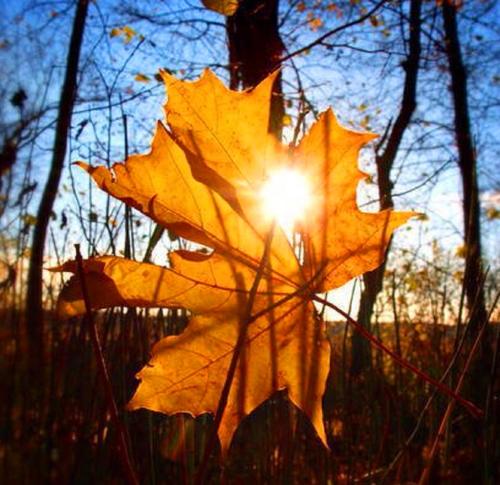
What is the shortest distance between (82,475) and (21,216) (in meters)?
0.69

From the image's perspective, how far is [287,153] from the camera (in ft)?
1.66

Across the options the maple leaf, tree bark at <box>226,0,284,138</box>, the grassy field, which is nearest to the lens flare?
the maple leaf

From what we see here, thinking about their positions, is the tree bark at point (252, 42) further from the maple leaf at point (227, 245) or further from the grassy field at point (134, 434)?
the maple leaf at point (227, 245)

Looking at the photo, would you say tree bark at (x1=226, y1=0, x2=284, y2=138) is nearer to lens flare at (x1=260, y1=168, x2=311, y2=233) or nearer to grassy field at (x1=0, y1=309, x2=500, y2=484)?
grassy field at (x1=0, y1=309, x2=500, y2=484)

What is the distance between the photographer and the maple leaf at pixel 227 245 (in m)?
0.48

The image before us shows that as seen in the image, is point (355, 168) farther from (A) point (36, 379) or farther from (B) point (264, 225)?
(A) point (36, 379)

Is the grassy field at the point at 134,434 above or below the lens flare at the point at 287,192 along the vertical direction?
below

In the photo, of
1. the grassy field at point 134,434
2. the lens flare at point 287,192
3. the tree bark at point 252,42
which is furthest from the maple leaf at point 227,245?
the tree bark at point 252,42

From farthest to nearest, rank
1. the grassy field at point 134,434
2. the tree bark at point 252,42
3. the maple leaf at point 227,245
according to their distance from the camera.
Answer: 1. the tree bark at point 252,42
2. the grassy field at point 134,434
3. the maple leaf at point 227,245

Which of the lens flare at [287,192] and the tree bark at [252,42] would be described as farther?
the tree bark at [252,42]

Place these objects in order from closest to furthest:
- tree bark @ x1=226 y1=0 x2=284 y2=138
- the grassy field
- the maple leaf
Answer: the maple leaf, the grassy field, tree bark @ x1=226 y1=0 x2=284 y2=138

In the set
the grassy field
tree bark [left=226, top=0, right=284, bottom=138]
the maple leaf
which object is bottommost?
the grassy field

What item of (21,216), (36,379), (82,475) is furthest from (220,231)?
(36,379)

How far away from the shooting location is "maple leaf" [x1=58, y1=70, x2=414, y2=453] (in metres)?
0.48
